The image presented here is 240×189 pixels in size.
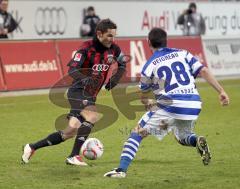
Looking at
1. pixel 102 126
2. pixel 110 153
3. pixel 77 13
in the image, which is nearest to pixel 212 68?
pixel 77 13

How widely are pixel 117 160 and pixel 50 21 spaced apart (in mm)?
17831

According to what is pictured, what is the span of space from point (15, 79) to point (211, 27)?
16837mm

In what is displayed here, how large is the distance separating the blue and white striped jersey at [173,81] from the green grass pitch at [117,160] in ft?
2.97

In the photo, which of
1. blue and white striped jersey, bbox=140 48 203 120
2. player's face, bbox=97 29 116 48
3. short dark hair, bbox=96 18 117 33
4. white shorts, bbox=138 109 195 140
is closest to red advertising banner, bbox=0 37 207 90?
player's face, bbox=97 29 116 48

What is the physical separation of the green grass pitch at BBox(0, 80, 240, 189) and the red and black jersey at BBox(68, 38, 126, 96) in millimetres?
1171

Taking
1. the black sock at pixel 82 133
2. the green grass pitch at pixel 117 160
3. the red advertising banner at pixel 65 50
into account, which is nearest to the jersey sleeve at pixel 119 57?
the black sock at pixel 82 133

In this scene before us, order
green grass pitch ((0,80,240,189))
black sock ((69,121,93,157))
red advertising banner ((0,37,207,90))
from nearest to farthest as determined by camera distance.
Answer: green grass pitch ((0,80,240,189)), black sock ((69,121,93,157)), red advertising banner ((0,37,207,90))

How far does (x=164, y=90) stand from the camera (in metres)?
9.49

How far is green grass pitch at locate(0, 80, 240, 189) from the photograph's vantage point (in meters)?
9.26

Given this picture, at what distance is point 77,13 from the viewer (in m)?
29.4

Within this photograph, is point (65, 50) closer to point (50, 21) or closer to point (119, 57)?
point (50, 21)

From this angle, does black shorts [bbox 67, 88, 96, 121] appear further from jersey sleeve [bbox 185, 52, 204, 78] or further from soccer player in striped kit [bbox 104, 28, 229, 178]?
jersey sleeve [bbox 185, 52, 204, 78]

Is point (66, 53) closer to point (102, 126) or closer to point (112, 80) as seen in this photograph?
point (102, 126)

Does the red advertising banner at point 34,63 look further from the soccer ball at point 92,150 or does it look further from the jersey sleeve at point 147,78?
the jersey sleeve at point 147,78
